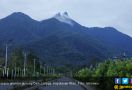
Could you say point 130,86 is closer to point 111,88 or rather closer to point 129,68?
point 111,88

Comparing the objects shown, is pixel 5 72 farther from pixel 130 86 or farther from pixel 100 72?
pixel 130 86

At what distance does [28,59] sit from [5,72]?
86.0m

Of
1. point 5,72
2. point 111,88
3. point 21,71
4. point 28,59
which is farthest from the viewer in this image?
point 28,59

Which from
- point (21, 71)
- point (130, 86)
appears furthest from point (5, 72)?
point (130, 86)

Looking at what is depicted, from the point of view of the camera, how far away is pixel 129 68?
152 ft

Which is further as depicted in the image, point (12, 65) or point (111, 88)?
point (12, 65)

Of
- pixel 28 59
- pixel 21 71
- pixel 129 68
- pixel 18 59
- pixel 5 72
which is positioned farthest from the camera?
pixel 28 59

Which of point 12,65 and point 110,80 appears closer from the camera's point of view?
point 110,80

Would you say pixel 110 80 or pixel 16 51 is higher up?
pixel 16 51

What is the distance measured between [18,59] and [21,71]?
45.7 ft

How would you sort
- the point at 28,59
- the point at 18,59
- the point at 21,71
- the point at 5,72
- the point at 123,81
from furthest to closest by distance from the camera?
the point at 28,59
the point at 18,59
the point at 21,71
the point at 5,72
the point at 123,81

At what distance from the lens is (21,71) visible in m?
151

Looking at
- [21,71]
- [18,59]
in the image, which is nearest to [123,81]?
[21,71]

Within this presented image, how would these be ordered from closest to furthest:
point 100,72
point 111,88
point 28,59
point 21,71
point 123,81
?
point 123,81 < point 111,88 < point 100,72 < point 21,71 < point 28,59
